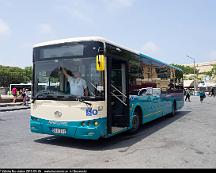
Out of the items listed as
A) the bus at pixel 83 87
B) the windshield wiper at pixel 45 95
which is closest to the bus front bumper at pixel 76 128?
the bus at pixel 83 87

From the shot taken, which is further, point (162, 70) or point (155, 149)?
point (162, 70)

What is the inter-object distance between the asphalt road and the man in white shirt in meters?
1.51

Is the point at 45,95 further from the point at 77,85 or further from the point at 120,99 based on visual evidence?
the point at 120,99

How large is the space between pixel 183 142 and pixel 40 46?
5.15 m

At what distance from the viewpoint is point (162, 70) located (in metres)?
14.4

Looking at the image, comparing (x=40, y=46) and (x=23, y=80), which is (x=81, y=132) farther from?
(x=23, y=80)

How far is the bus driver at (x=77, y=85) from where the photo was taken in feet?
27.2

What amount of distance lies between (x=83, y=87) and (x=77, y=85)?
0.18 m

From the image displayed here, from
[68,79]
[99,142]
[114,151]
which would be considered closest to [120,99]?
[99,142]

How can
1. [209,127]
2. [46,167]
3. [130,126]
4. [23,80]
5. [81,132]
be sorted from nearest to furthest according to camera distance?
[46,167], [81,132], [130,126], [209,127], [23,80]

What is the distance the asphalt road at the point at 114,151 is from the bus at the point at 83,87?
1.50ft

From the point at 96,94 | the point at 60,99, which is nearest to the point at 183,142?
the point at 96,94

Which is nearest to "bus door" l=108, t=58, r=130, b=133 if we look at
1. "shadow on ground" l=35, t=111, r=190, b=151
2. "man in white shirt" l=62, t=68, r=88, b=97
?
"shadow on ground" l=35, t=111, r=190, b=151

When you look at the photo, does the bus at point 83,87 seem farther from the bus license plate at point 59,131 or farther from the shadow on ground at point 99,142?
the shadow on ground at point 99,142
